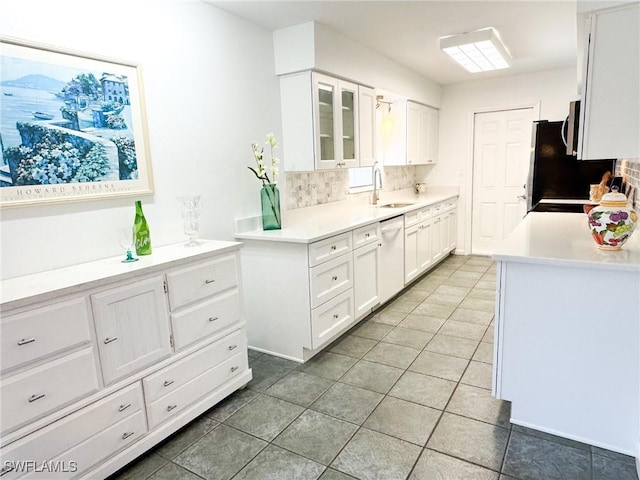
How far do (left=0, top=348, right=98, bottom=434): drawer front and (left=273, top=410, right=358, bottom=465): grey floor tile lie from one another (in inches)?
36.4

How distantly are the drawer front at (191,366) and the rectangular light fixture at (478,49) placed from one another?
Answer: 9.43ft

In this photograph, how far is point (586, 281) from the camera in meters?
1.80

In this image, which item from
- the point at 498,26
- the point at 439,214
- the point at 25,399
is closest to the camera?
the point at 25,399

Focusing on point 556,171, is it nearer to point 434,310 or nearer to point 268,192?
point 434,310

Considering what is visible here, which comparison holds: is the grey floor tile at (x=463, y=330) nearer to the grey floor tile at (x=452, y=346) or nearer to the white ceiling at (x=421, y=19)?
the grey floor tile at (x=452, y=346)

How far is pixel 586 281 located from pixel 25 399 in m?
2.31

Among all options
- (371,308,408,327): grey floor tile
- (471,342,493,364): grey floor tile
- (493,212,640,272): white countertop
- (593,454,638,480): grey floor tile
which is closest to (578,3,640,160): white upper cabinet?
(493,212,640,272): white countertop

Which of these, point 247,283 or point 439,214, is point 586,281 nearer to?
point 247,283

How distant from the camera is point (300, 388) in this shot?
2.46 meters

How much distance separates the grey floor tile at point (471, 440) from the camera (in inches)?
72.3

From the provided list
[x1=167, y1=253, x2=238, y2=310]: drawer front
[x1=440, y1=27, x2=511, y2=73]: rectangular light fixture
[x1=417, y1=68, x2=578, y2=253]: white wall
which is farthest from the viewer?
[x1=417, y1=68, x2=578, y2=253]: white wall

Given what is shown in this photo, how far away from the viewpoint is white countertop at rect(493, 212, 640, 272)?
177cm

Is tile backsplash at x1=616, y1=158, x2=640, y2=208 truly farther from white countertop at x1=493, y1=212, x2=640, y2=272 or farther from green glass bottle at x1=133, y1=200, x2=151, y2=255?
green glass bottle at x1=133, y1=200, x2=151, y2=255

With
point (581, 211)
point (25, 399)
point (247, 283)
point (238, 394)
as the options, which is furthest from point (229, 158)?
point (581, 211)
